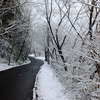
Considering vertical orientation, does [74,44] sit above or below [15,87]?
above

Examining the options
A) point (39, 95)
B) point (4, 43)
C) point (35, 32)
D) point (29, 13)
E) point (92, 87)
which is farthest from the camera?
point (35, 32)

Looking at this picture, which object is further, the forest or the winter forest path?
the winter forest path

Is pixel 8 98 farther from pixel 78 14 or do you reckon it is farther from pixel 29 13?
pixel 29 13

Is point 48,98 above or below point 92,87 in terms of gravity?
below

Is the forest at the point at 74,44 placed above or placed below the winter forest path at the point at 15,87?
above

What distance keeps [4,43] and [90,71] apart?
52.6ft

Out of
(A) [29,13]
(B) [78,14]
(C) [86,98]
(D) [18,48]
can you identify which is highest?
(A) [29,13]

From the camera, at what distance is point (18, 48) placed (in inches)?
887

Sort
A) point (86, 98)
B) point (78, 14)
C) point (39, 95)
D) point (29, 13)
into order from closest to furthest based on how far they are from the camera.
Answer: point (86, 98) < point (39, 95) < point (78, 14) < point (29, 13)

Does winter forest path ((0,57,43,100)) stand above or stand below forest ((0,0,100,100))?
below

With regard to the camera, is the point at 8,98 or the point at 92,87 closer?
the point at 92,87

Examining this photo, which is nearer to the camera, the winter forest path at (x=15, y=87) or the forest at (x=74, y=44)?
the forest at (x=74, y=44)

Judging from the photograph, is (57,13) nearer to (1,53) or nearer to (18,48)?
(1,53)

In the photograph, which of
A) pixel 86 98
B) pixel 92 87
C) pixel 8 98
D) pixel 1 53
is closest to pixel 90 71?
pixel 92 87
